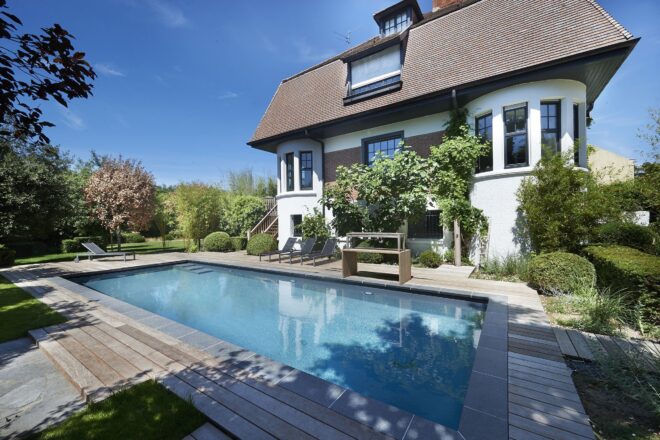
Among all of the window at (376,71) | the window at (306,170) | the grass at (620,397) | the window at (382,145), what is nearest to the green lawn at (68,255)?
the window at (306,170)

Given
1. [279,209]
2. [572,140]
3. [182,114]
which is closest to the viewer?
[572,140]

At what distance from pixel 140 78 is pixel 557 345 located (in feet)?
56.3

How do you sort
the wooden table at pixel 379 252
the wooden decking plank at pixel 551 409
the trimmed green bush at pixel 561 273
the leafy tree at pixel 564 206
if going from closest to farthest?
the wooden decking plank at pixel 551 409
the trimmed green bush at pixel 561 273
the leafy tree at pixel 564 206
the wooden table at pixel 379 252

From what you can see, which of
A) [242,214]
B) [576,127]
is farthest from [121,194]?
[576,127]

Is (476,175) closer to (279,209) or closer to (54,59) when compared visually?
(279,209)

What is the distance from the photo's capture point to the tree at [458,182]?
31.1 feet

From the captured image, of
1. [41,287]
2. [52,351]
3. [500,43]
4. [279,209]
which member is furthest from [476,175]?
[41,287]

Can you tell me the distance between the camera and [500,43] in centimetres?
934

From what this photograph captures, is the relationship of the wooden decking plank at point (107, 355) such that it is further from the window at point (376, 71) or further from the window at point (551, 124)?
the window at point (376, 71)

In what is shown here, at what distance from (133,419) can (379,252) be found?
22.6ft

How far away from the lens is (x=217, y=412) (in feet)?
8.25

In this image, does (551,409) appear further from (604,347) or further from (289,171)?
(289,171)

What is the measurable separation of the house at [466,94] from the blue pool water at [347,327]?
16.2 ft

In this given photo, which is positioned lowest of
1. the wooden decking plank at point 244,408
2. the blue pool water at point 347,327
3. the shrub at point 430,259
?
the blue pool water at point 347,327
